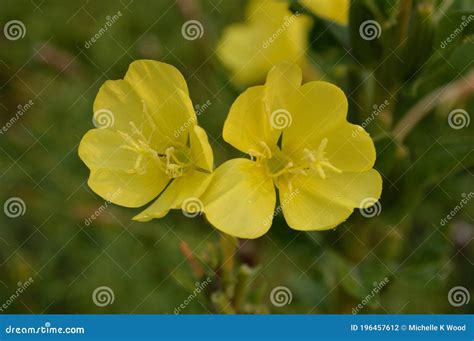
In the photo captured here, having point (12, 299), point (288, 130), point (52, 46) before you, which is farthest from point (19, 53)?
point (288, 130)

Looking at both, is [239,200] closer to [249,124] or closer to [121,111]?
[249,124]

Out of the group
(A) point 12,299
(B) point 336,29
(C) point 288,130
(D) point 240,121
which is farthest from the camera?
(A) point 12,299

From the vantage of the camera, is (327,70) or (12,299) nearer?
(327,70)

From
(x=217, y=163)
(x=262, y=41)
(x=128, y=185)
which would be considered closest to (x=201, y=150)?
(x=128, y=185)

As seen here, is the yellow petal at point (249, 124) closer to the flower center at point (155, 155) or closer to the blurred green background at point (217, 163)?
the flower center at point (155, 155)

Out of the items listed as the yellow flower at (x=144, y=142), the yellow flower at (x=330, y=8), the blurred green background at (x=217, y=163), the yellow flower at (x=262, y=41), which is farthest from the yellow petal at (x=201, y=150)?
the yellow flower at (x=330, y=8)

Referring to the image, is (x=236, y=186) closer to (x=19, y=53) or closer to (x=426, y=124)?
(x=426, y=124)

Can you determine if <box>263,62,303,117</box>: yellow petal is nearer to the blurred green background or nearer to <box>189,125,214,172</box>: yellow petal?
<box>189,125,214,172</box>: yellow petal
